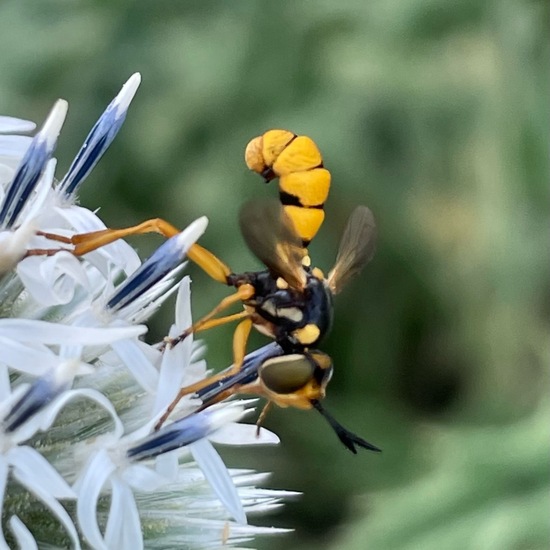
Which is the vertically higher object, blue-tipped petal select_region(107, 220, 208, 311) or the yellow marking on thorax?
blue-tipped petal select_region(107, 220, 208, 311)

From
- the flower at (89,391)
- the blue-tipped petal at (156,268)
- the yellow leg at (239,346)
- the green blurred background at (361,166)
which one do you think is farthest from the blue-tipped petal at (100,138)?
the green blurred background at (361,166)

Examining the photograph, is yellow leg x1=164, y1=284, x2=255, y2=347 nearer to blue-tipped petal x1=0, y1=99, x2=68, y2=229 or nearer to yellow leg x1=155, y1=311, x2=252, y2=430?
yellow leg x1=155, y1=311, x2=252, y2=430

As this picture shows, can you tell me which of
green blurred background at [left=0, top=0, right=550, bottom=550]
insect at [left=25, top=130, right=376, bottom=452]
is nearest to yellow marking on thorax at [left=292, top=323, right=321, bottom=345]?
insect at [left=25, top=130, right=376, bottom=452]

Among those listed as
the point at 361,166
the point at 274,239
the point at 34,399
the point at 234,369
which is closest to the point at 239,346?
the point at 234,369

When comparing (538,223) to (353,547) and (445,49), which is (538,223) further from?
(353,547)

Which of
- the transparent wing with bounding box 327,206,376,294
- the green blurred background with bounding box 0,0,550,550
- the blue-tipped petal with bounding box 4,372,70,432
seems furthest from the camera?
the green blurred background with bounding box 0,0,550,550

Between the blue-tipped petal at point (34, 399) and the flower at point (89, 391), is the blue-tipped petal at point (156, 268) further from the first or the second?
the blue-tipped petal at point (34, 399)

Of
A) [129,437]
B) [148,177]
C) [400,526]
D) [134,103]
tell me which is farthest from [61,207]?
[134,103]
